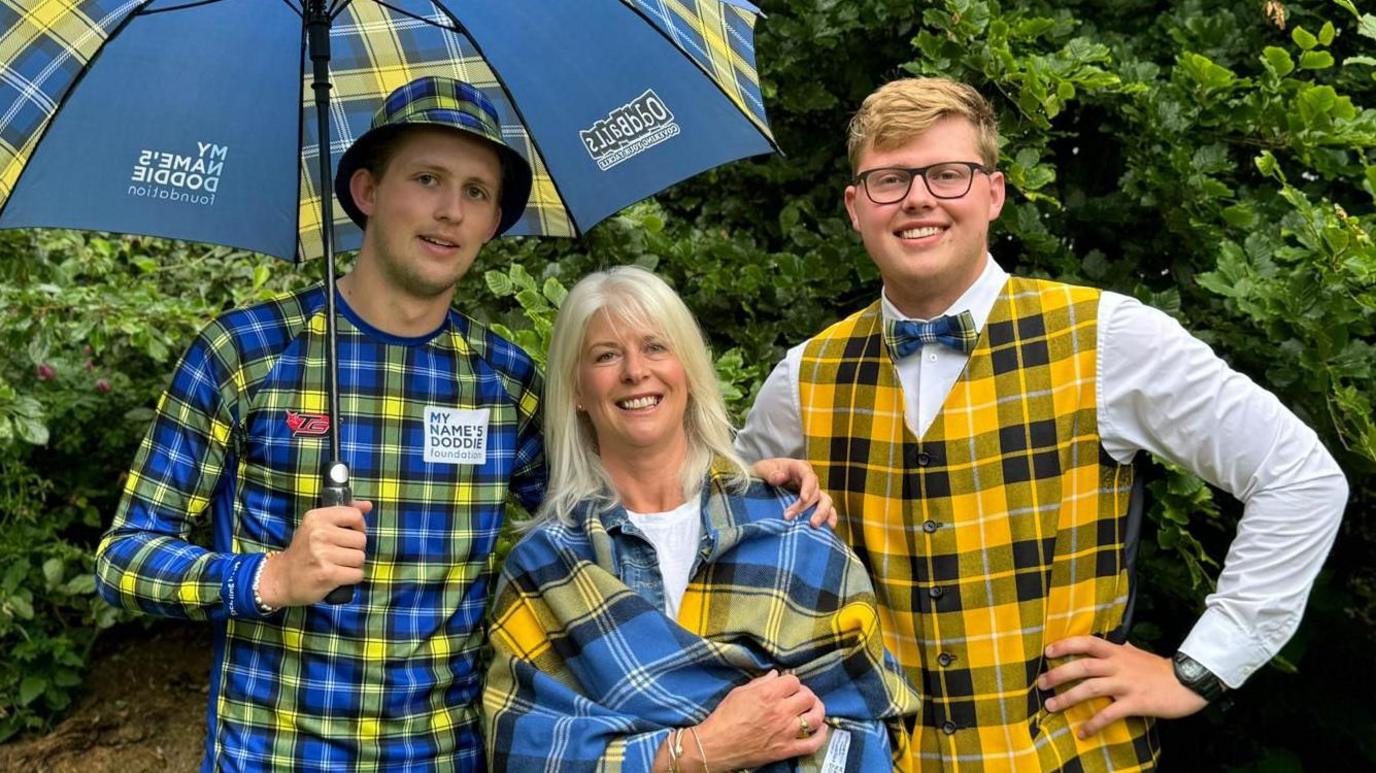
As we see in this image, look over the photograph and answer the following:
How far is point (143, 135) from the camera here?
2.36 meters

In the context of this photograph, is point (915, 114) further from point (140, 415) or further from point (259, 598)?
point (140, 415)

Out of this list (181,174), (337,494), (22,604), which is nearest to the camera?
(337,494)

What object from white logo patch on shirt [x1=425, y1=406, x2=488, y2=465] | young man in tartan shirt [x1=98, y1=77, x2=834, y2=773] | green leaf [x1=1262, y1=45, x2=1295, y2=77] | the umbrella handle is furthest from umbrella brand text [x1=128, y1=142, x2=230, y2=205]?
green leaf [x1=1262, y1=45, x2=1295, y2=77]

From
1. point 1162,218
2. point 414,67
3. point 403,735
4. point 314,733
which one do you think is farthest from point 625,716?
point 1162,218

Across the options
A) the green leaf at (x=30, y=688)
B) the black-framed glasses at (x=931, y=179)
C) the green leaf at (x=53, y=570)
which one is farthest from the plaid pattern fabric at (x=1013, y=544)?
the green leaf at (x=30, y=688)

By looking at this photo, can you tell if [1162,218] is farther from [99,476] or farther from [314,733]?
[99,476]

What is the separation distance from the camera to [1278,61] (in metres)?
2.80

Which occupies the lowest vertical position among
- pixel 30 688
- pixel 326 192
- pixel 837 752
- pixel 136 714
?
pixel 136 714

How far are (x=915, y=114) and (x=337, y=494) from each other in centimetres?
122

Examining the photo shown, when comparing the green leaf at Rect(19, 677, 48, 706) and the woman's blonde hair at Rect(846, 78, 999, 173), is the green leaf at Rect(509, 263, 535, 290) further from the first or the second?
the green leaf at Rect(19, 677, 48, 706)

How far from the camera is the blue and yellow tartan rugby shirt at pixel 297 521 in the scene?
212 cm

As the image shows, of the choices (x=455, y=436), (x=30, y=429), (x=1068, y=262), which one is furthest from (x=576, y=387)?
(x=30, y=429)

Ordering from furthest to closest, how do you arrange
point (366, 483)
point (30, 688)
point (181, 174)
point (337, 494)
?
point (30, 688) → point (181, 174) → point (366, 483) → point (337, 494)

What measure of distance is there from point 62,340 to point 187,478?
215cm
